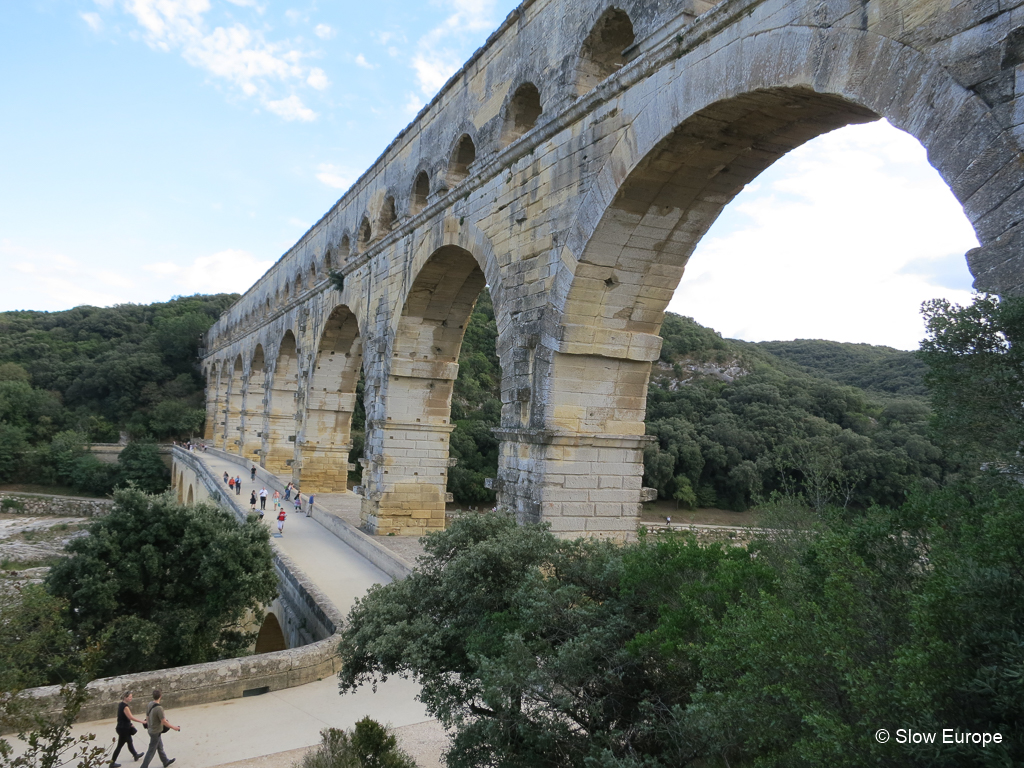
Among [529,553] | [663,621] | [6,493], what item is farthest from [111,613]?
[6,493]

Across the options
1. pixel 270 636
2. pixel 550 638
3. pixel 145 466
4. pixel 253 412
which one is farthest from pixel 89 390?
pixel 550 638

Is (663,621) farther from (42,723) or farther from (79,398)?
(79,398)

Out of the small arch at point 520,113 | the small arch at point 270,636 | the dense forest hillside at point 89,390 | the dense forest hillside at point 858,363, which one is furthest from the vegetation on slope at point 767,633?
the dense forest hillside at point 89,390

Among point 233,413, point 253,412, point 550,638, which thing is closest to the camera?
point 550,638

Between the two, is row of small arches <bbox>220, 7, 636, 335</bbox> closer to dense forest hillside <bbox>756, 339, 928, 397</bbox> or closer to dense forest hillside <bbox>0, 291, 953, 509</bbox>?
dense forest hillside <bbox>0, 291, 953, 509</bbox>

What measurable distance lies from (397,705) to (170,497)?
5.42 metres

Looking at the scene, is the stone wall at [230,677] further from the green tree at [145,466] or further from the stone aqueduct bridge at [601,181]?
the green tree at [145,466]

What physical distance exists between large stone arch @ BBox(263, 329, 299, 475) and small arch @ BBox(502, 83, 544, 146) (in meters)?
13.6

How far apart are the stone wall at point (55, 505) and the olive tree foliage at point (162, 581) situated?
26.0 m

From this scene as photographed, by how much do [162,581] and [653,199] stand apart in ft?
25.7

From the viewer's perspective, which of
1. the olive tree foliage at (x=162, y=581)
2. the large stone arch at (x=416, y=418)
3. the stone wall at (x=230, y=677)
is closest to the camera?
the stone wall at (x=230, y=677)

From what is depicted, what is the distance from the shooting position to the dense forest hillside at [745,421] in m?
20.3

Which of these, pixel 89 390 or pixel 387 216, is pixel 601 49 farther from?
pixel 89 390

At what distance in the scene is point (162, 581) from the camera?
8945 millimetres
